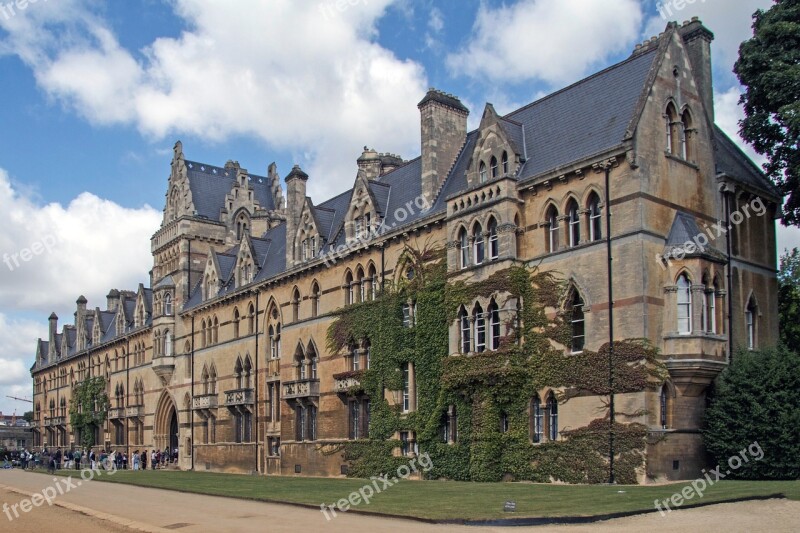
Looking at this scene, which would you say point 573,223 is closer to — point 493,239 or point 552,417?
point 493,239

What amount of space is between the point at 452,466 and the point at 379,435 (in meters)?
5.91

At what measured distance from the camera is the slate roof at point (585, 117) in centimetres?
3216

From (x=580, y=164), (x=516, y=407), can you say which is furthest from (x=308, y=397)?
(x=580, y=164)

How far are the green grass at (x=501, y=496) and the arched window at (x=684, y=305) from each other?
5.05 meters

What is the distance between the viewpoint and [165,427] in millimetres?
69625

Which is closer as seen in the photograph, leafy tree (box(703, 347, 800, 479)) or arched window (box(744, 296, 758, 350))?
leafy tree (box(703, 347, 800, 479))

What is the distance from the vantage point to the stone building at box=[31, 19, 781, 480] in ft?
98.9

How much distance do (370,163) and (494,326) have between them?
20.2 m

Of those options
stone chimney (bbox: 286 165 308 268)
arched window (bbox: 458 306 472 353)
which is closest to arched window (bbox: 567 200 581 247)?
arched window (bbox: 458 306 472 353)

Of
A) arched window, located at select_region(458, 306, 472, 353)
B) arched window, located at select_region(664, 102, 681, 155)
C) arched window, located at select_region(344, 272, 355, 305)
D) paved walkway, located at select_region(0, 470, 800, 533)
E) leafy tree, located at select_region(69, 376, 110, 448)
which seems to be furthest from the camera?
leafy tree, located at select_region(69, 376, 110, 448)

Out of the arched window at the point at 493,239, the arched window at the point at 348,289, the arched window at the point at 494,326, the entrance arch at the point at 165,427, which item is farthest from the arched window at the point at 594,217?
the entrance arch at the point at 165,427

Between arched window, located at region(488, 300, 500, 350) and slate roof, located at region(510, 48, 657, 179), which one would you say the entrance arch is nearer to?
arched window, located at region(488, 300, 500, 350)

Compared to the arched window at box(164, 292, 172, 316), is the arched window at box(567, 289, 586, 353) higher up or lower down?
lower down

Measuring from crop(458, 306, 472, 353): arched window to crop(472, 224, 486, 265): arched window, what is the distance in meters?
2.08
